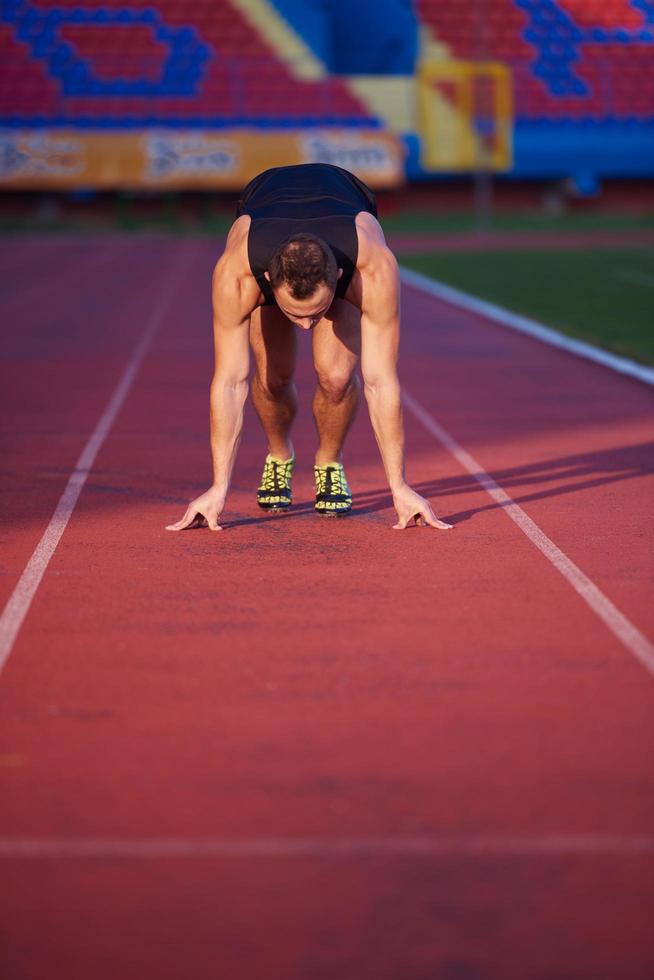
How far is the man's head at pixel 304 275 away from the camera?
519cm

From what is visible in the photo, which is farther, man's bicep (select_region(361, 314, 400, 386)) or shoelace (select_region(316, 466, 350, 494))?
shoelace (select_region(316, 466, 350, 494))

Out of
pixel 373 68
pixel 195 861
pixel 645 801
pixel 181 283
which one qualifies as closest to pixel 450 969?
pixel 195 861

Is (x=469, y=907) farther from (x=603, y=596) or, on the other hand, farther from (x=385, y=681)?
(x=603, y=596)

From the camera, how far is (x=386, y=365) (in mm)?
5719

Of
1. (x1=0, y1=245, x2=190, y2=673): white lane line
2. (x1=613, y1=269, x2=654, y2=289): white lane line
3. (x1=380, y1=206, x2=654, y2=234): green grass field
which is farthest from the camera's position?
(x1=380, y1=206, x2=654, y2=234): green grass field

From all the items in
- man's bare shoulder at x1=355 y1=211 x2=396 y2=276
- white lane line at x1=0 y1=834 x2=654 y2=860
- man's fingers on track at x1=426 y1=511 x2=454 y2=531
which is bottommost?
man's fingers on track at x1=426 y1=511 x2=454 y2=531

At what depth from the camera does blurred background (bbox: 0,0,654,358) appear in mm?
33281

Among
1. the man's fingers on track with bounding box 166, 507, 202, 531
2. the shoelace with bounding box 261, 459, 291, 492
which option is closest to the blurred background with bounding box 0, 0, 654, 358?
the shoelace with bounding box 261, 459, 291, 492

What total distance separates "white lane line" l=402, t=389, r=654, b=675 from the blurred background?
2365 centimetres

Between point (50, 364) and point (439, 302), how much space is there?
6.96 m

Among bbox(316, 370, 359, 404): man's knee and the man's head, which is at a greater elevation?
the man's head

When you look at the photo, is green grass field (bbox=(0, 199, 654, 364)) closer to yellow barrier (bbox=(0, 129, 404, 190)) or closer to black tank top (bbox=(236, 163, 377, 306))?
yellow barrier (bbox=(0, 129, 404, 190))

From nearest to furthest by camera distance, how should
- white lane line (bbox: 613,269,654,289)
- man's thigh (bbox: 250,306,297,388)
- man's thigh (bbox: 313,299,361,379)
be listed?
1. man's thigh (bbox: 313,299,361,379)
2. man's thigh (bbox: 250,306,297,388)
3. white lane line (bbox: 613,269,654,289)

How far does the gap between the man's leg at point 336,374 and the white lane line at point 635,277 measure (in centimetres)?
1354
